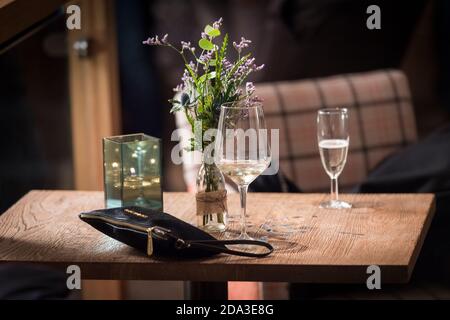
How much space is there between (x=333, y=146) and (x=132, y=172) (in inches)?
16.3

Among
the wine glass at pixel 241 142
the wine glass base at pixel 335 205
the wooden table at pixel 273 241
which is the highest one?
the wine glass at pixel 241 142

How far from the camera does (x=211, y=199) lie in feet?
5.27

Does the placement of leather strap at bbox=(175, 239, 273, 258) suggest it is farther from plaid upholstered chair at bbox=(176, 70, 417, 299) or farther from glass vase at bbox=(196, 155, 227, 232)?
plaid upholstered chair at bbox=(176, 70, 417, 299)

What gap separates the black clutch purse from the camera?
1.44 m

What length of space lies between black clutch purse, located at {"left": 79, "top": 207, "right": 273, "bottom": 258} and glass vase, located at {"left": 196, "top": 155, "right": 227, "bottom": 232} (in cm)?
10

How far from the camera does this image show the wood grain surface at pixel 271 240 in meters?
1.40

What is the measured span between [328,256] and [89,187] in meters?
2.12

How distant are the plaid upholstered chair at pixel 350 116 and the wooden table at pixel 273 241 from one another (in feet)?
2.57

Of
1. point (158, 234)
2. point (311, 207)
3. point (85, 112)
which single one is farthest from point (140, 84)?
point (158, 234)

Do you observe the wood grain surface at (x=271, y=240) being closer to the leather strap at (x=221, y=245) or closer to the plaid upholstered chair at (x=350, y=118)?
the leather strap at (x=221, y=245)

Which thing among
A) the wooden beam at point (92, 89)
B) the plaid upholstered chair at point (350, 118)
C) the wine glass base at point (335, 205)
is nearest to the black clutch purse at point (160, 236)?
the wine glass base at point (335, 205)
